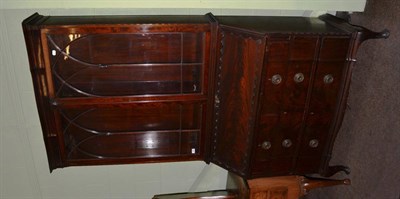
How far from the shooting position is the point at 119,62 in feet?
5.24

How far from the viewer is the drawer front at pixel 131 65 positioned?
1.55 metres

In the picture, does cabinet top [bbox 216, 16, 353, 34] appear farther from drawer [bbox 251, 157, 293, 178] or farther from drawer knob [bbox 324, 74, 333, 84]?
drawer [bbox 251, 157, 293, 178]

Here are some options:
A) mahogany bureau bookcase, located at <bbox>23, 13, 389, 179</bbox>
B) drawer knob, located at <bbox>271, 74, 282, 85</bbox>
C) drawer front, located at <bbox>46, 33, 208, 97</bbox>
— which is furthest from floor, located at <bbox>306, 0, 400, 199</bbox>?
drawer front, located at <bbox>46, 33, 208, 97</bbox>

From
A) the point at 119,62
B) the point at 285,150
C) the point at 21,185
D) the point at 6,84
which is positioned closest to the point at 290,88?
the point at 285,150

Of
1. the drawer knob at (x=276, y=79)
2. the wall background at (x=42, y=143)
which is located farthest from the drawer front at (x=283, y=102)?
the wall background at (x=42, y=143)

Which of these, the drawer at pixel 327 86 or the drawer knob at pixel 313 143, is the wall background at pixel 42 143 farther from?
the drawer knob at pixel 313 143

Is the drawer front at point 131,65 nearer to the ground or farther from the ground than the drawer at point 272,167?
farther from the ground

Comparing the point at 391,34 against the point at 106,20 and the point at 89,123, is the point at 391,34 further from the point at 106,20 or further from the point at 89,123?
the point at 89,123

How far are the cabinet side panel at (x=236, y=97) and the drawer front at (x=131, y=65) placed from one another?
0.11 metres

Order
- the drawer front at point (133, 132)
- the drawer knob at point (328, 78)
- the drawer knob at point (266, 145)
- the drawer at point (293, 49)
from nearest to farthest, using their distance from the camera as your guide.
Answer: the drawer at point (293, 49), the drawer knob at point (328, 78), the drawer knob at point (266, 145), the drawer front at point (133, 132)

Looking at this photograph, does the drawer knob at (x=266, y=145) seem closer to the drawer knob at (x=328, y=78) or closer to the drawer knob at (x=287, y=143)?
the drawer knob at (x=287, y=143)

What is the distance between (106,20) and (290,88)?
0.83 meters

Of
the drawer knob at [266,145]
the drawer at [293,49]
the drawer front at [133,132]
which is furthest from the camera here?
the drawer front at [133,132]

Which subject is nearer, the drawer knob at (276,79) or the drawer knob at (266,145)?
the drawer knob at (276,79)
